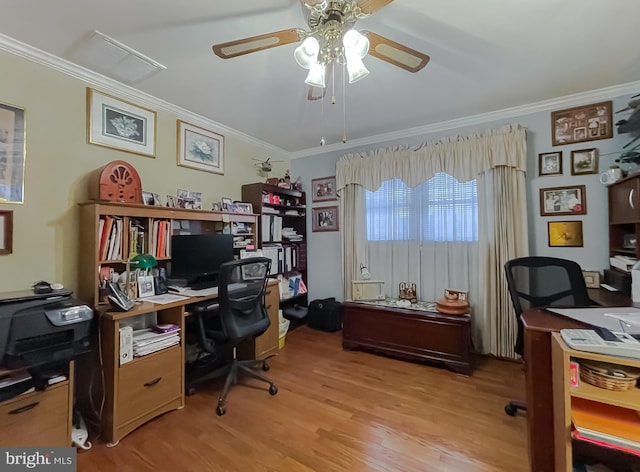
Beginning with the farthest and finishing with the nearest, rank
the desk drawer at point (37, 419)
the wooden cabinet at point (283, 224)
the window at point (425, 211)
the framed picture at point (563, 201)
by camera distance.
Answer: the wooden cabinet at point (283, 224) → the window at point (425, 211) → the framed picture at point (563, 201) → the desk drawer at point (37, 419)

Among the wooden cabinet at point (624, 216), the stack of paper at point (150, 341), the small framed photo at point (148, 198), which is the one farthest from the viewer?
the small framed photo at point (148, 198)

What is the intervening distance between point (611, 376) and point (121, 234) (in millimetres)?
2768

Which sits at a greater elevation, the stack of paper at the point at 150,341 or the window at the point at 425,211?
the window at the point at 425,211

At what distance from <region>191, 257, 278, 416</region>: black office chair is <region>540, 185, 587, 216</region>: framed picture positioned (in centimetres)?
262

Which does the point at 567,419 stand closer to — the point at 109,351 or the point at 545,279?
the point at 545,279

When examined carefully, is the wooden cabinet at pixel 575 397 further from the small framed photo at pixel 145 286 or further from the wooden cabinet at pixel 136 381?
the small framed photo at pixel 145 286

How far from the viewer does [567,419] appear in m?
1.06

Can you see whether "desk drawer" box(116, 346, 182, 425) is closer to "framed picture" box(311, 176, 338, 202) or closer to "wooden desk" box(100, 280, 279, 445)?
"wooden desk" box(100, 280, 279, 445)

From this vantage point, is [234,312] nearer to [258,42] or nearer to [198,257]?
[198,257]

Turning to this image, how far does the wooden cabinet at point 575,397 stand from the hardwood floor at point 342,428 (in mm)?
368

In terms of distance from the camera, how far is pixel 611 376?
1.02m

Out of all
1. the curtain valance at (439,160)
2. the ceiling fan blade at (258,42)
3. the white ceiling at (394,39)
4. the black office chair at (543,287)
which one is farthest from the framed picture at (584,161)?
the ceiling fan blade at (258,42)

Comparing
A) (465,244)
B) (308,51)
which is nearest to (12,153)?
(308,51)

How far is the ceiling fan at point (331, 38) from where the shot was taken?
121cm
